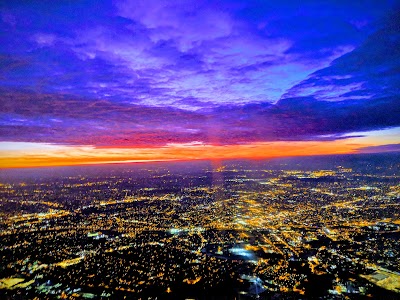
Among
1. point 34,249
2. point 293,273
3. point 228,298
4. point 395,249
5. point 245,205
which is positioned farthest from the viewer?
point 245,205

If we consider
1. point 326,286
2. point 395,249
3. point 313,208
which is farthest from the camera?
point 313,208

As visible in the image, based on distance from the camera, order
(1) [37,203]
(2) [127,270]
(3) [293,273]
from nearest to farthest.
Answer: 1. (3) [293,273]
2. (2) [127,270]
3. (1) [37,203]

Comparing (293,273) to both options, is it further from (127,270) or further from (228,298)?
(127,270)

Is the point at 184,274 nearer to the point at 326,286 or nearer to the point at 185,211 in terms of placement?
the point at 326,286

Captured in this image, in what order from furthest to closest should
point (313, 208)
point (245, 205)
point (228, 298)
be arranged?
1. point (245, 205)
2. point (313, 208)
3. point (228, 298)

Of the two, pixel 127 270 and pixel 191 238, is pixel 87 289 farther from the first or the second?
pixel 191 238

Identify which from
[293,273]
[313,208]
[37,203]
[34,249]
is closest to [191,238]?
[293,273]

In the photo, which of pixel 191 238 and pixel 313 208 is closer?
pixel 191 238

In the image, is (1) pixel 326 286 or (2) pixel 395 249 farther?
(2) pixel 395 249

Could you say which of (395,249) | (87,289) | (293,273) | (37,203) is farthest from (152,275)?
(37,203)
